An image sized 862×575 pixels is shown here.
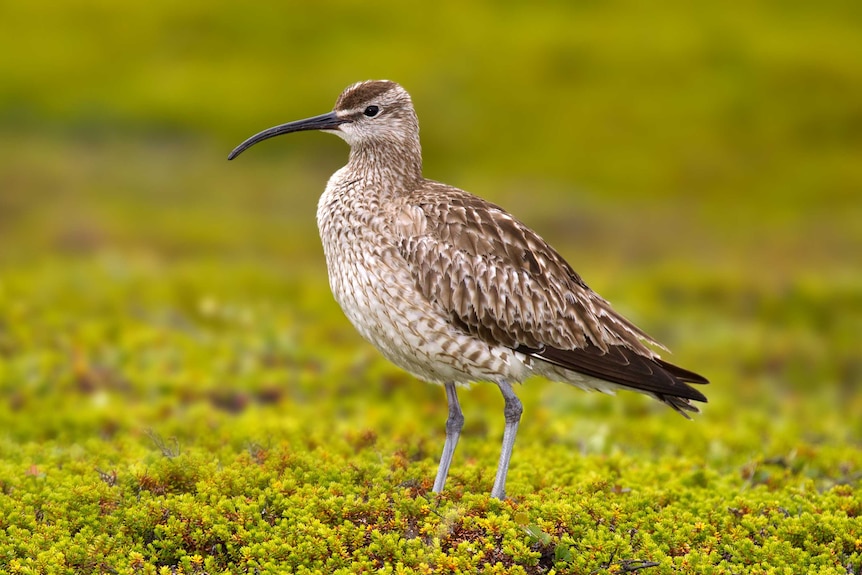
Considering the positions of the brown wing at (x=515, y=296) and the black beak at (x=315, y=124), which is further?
the black beak at (x=315, y=124)

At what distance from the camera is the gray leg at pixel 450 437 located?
831cm

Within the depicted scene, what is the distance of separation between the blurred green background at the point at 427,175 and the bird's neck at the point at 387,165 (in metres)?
3.79

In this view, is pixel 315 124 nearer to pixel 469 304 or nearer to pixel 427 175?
pixel 469 304

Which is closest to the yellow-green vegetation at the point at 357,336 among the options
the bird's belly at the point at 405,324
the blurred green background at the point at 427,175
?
the blurred green background at the point at 427,175

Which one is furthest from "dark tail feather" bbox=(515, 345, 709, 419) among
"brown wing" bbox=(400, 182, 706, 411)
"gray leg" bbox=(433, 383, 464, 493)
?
"gray leg" bbox=(433, 383, 464, 493)

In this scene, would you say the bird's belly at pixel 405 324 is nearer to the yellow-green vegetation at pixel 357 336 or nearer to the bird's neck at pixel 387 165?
the bird's neck at pixel 387 165

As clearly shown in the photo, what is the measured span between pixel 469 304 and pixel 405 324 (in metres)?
0.53

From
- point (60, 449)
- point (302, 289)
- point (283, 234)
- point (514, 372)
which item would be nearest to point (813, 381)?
point (302, 289)

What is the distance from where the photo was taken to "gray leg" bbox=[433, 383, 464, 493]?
27.3 feet

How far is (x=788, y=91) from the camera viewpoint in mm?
39344

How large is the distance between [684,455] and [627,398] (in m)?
2.88

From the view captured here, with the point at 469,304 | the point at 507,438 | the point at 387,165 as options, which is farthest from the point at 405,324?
the point at 387,165

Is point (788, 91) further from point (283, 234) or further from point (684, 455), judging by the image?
point (684, 455)

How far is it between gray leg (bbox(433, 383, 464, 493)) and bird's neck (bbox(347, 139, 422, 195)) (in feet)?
5.92
